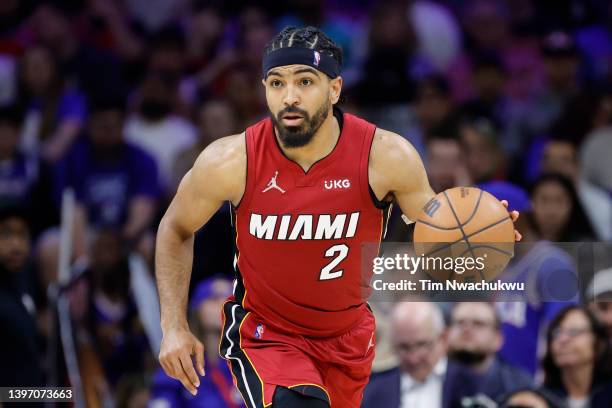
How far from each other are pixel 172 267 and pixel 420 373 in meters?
2.19

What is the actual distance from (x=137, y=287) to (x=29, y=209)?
139cm

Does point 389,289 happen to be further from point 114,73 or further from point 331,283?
point 114,73

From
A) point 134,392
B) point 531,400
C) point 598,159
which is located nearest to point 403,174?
point 531,400

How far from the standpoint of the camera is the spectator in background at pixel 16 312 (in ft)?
24.6

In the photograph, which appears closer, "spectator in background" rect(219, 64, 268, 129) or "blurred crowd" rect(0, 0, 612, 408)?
"blurred crowd" rect(0, 0, 612, 408)

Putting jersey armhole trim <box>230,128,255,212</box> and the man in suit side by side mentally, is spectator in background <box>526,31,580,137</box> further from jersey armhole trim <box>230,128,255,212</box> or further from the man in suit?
jersey armhole trim <box>230,128,255,212</box>

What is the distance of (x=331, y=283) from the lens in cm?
611

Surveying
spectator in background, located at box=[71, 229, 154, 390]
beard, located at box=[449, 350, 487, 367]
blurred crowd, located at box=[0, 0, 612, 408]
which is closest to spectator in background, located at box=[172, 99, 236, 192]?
blurred crowd, located at box=[0, 0, 612, 408]

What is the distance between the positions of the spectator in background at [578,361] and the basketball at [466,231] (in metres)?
1.72

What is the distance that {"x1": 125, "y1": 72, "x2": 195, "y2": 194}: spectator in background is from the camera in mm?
10820

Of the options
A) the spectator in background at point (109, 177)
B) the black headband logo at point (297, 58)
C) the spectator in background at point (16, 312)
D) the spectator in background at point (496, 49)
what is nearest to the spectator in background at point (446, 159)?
the spectator in background at point (496, 49)

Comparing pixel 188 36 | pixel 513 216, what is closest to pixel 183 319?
pixel 513 216

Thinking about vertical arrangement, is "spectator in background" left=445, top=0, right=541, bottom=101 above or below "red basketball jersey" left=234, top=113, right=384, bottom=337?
above

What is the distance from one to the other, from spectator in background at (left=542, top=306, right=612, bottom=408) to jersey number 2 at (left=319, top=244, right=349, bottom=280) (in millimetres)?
2038
